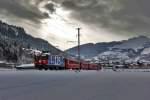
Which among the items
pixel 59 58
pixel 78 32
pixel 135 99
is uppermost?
pixel 78 32

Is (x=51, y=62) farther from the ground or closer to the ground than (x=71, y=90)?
farther from the ground

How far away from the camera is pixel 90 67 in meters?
133

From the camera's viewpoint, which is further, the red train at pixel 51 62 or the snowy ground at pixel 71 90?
the red train at pixel 51 62

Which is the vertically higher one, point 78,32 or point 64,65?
point 78,32

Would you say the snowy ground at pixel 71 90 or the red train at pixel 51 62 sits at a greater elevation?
the red train at pixel 51 62

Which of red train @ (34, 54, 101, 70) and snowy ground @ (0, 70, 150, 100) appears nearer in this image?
snowy ground @ (0, 70, 150, 100)

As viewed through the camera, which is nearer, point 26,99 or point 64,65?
point 26,99

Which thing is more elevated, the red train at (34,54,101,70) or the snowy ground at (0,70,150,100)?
the red train at (34,54,101,70)

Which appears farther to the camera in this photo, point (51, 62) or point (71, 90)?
point (51, 62)

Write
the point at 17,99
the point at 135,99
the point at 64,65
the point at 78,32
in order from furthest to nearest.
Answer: the point at 64,65 → the point at 78,32 → the point at 135,99 → the point at 17,99

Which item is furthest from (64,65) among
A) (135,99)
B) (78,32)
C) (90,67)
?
(135,99)

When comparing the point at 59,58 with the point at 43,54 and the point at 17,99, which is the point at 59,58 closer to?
the point at 43,54

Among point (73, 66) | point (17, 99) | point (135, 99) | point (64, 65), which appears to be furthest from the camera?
point (73, 66)

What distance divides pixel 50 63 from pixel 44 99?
2959 inches
